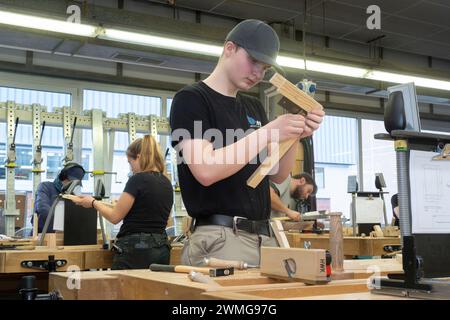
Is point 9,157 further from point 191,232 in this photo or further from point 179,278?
point 179,278

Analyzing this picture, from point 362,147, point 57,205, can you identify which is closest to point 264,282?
point 57,205

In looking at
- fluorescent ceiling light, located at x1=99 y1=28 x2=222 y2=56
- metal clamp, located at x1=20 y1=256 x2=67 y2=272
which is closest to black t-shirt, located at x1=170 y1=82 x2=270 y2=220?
metal clamp, located at x1=20 y1=256 x2=67 y2=272

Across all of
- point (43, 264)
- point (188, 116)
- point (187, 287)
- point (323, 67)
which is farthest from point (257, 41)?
point (323, 67)

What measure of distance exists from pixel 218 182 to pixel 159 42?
11.9 ft

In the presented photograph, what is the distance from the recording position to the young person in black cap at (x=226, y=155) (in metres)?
1.40

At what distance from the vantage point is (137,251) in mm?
3141

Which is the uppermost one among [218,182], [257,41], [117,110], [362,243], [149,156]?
[117,110]

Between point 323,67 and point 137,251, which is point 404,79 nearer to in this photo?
point 323,67

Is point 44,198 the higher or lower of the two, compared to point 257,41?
lower

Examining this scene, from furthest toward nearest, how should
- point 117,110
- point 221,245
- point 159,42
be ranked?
point 117,110 < point 159,42 < point 221,245

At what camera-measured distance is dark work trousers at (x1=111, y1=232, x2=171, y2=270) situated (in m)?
3.11

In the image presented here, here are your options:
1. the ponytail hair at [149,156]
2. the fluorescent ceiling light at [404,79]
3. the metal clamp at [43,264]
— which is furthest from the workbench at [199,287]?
the fluorescent ceiling light at [404,79]

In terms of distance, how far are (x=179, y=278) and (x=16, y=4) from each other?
371 centimetres

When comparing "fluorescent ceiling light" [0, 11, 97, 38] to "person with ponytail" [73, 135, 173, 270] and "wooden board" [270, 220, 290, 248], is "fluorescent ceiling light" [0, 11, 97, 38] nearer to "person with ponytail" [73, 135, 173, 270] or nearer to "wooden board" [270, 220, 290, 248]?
"person with ponytail" [73, 135, 173, 270]
